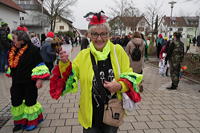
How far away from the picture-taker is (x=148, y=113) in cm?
425

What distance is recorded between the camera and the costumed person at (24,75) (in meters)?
3.13

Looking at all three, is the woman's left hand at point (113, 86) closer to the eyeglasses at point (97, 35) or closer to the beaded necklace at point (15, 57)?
the eyeglasses at point (97, 35)

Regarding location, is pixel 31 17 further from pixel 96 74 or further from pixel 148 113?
pixel 96 74

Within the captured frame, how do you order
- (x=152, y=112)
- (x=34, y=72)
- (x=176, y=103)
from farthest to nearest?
(x=176, y=103), (x=152, y=112), (x=34, y=72)

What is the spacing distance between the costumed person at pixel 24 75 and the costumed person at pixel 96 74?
122 cm

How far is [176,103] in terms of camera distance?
498 cm

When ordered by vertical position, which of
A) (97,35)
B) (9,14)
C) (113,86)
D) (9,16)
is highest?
(9,14)

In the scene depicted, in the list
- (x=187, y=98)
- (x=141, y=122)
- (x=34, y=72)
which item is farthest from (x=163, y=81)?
(x=34, y=72)

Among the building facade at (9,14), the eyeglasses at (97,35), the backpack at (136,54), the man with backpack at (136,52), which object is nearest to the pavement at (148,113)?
the man with backpack at (136,52)

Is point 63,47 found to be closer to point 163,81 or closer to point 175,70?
point 175,70

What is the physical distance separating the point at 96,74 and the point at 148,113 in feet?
9.45

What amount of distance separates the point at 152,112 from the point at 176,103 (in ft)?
3.66

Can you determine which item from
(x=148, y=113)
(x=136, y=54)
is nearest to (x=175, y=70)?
(x=136, y=54)

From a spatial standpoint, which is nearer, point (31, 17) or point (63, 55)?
point (63, 55)
